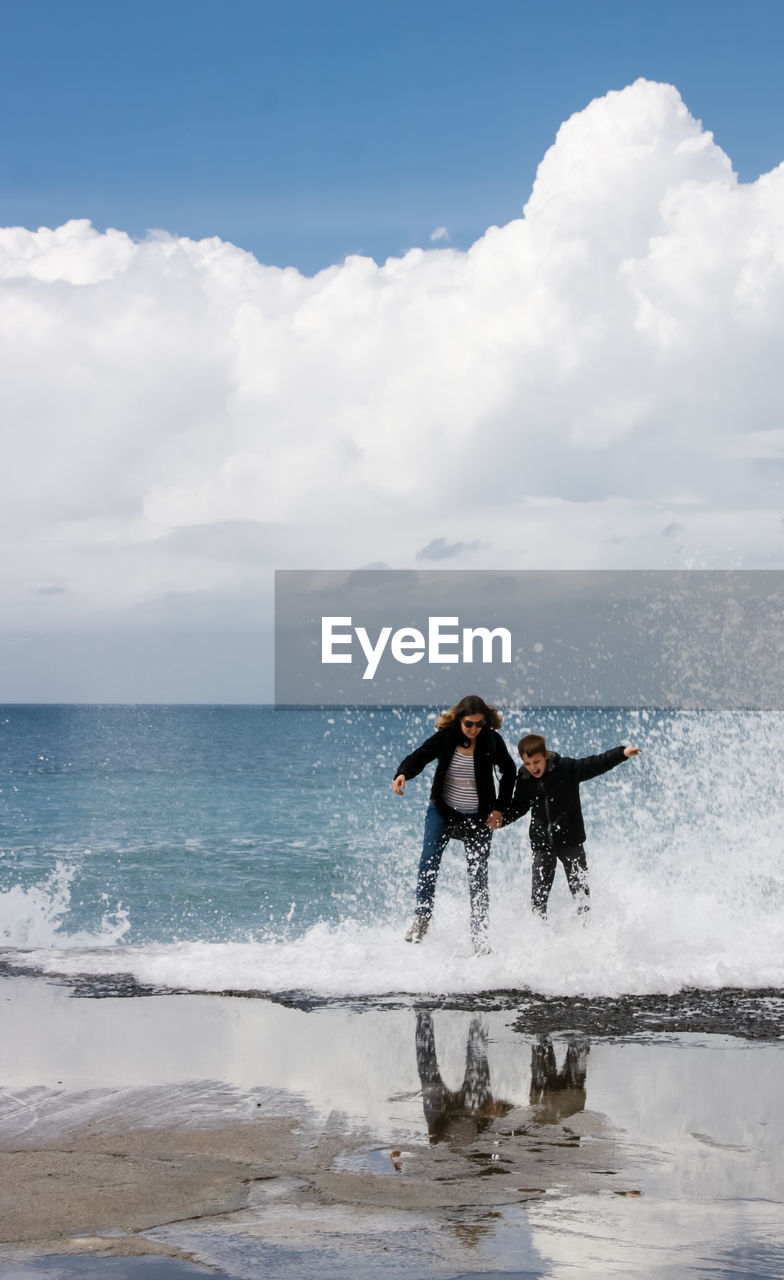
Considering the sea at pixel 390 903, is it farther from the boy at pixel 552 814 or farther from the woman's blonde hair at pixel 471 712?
the woman's blonde hair at pixel 471 712

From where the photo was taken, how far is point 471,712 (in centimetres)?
837

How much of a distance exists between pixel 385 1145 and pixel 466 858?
387cm

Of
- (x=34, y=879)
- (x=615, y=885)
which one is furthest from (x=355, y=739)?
(x=615, y=885)

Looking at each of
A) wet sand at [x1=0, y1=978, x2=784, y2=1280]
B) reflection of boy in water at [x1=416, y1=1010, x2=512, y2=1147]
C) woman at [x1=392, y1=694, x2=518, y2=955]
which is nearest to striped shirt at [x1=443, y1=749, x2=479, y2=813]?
woman at [x1=392, y1=694, x2=518, y2=955]

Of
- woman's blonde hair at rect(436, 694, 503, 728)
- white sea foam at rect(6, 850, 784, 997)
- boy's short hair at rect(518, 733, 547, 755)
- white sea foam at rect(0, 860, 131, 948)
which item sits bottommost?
white sea foam at rect(0, 860, 131, 948)

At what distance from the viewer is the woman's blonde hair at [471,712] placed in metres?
8.38

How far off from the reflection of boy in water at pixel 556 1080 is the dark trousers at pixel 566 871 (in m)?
2.07

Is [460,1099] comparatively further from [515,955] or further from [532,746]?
[532,746]

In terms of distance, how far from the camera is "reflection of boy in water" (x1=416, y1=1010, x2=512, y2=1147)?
15.8 ft

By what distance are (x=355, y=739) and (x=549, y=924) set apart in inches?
2872

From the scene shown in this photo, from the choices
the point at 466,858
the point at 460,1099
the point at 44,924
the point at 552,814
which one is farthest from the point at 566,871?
the point at 44,924

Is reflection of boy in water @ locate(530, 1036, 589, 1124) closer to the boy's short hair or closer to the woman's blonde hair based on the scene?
the boy's short hair

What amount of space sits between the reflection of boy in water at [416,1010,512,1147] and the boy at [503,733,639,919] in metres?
2.17

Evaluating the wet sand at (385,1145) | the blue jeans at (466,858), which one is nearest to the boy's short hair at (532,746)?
the blue jeans at (466,858)
